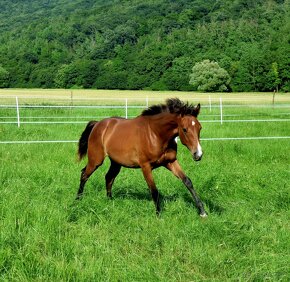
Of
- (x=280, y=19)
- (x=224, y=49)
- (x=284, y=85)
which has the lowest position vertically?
(x=284, y=85)

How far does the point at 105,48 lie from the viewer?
9450 cm

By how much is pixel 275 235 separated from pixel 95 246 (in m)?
2.00

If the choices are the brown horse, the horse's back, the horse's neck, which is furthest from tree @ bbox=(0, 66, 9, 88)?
the horse's neck

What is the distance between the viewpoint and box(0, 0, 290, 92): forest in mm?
66062

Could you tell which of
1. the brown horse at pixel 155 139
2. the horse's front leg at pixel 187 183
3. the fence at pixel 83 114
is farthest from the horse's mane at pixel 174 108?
the fence at pixel 83 114

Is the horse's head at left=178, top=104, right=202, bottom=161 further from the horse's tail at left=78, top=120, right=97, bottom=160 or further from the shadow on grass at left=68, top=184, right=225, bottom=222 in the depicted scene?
the horse's tail at left=78, top=120, right=97, bottom=160

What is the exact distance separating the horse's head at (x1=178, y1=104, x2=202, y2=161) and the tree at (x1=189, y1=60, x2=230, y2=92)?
60.3m

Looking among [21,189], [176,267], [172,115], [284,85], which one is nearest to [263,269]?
[176,267]

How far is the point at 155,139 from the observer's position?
5070 millimetres

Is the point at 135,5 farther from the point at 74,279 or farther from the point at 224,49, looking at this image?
the point at 74,279

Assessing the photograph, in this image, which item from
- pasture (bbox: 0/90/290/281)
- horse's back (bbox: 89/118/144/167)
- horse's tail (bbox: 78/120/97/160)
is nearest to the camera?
pasture (bbox: 0/90/290/281)

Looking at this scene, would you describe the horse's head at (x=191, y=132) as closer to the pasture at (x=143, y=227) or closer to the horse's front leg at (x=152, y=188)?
the horse's front leg at (x=152, y=188)

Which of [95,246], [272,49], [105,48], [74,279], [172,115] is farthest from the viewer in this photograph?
[105,48]

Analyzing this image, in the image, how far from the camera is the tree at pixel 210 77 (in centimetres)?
6362
